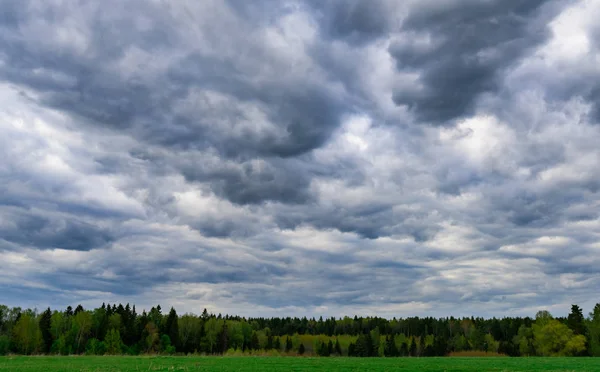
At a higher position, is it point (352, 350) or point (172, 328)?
point (172, 328)

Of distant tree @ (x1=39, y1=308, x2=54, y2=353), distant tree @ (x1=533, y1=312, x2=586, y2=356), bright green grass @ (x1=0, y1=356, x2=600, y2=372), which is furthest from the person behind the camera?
distant tree @ (x1=39, y1=308, x2=54, y2=353)

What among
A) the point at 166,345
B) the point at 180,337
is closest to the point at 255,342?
the point at 180,337

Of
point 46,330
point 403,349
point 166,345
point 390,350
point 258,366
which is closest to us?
point 258,366

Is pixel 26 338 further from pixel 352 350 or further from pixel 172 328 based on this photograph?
pixel 352 350

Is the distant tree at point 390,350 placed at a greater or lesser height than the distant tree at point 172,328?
lesser

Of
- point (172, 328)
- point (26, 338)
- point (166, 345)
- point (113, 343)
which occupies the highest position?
point (172, 328)

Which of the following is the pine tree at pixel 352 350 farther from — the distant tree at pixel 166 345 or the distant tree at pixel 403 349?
the distant tree at pixel 166 345

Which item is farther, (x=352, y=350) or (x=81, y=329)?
(x=352, y=350)

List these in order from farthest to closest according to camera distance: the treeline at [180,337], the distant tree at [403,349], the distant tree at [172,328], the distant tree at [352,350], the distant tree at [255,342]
→ the distant tree at [403,349], the distant tree at [255,342], the distant tree at [352,350], the distant tree at [172,328], the treeline at [180,337]

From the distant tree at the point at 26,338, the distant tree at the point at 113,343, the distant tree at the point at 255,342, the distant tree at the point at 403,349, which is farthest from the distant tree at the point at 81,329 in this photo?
the distant tree at the point at 403,349

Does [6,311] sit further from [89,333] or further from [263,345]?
[263,345]

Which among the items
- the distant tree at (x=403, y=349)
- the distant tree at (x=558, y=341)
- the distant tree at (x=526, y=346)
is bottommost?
the distant tree at (x=403, y=349)

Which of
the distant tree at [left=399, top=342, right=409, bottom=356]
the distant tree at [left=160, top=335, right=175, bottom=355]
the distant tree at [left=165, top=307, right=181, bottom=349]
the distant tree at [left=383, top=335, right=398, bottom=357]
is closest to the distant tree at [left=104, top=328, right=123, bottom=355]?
the distant tree at [left=160, top=335, right=175, bottom=355]

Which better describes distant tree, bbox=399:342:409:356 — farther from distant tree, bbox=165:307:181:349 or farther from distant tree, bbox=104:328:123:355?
distant tree, bbox=104:328:123:355
